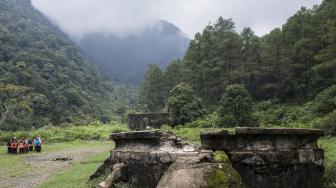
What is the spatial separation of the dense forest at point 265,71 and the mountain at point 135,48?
89.1m

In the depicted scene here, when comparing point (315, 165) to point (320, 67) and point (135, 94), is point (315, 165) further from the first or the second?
point (135, 94)

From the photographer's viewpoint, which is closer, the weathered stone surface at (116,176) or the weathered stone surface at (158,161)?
the weathered stone surface at (158,161)

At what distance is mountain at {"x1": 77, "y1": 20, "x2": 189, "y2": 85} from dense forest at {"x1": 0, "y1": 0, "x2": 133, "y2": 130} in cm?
4951

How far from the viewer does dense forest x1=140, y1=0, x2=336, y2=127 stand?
30875 mm

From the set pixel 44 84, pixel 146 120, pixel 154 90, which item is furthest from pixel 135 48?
pixel 146 120

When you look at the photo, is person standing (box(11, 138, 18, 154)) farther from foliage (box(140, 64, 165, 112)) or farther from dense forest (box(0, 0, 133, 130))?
foliage (box(140, 64, 165, 112))

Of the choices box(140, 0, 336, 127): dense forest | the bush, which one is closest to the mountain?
box(140, 0, 336, 127): dense forest

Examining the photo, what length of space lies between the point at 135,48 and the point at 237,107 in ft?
465

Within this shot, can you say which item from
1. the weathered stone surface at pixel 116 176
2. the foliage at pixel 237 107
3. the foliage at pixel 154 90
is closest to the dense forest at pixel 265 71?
the foliage at pixel 237 107

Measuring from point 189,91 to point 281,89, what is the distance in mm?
13404

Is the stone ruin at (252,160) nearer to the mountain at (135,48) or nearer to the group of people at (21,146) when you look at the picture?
the group of people at (21,146)

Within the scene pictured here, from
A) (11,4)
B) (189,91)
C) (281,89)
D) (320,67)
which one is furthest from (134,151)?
(11,4)

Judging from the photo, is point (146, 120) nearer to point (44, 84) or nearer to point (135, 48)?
point (44, 84)

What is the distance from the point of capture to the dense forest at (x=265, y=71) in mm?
30875
